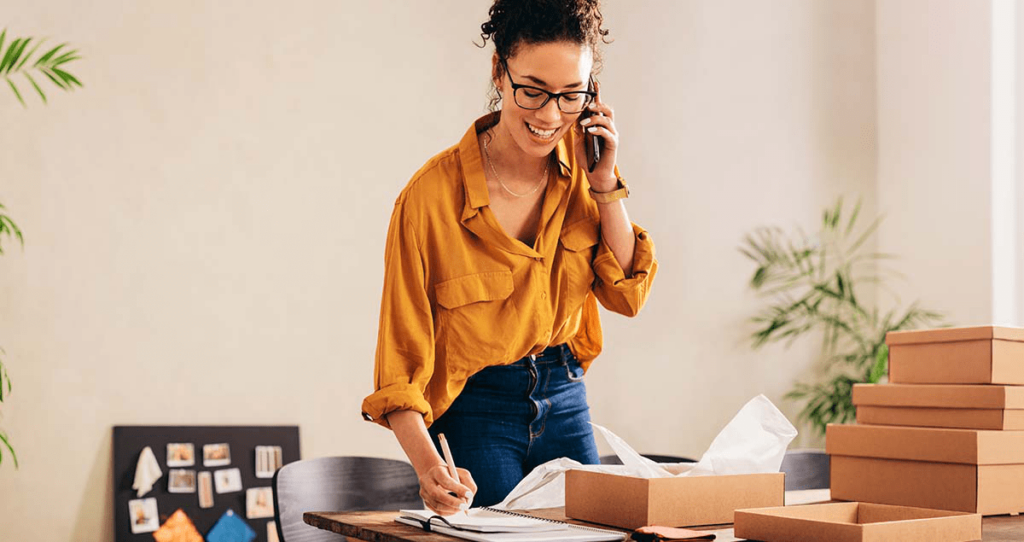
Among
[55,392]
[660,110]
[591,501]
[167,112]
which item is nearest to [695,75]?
[660,110]

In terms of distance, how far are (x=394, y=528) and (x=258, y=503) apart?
2167 millimetres

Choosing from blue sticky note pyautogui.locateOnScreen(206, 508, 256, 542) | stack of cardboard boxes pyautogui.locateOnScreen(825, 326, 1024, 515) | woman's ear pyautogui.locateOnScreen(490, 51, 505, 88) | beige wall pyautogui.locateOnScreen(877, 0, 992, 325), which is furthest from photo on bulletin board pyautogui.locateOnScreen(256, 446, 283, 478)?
beige wall pyautogui.locateOnScreen(877, 0, 992, 325)

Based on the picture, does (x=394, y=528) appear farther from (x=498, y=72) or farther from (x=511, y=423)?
(x=498, y=72)

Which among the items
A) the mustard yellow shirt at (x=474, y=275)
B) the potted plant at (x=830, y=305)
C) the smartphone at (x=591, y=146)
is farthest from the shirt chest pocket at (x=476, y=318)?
the potted plant at (x=830, y=305)

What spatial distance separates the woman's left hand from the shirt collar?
0.31 ft

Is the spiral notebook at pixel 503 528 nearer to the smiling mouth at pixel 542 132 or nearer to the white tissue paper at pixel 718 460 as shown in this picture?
the white tissue paper at pixel 718 460

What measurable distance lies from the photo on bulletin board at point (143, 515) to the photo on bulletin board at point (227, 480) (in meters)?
0.19

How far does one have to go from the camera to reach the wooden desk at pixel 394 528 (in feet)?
3.61

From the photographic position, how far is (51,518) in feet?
9.54

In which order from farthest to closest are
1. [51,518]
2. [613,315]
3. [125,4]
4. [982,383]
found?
[613,315] → [125,4] → [51,518] → [982,383]

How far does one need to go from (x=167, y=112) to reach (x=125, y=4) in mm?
345

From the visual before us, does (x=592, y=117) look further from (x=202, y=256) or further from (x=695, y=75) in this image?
(x=695, y=75)

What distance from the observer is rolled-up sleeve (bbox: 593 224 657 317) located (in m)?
1.70

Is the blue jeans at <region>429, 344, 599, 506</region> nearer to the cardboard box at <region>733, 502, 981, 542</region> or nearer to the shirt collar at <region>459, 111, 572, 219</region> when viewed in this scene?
the shirt collar at <region>459, 111, 572, 219</region>
